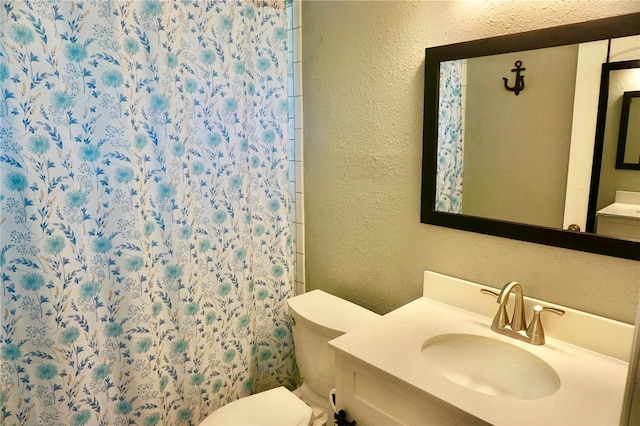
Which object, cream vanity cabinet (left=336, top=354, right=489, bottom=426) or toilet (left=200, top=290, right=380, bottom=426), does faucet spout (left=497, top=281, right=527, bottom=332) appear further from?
toilet (left=200, top=290, right=380, bottom=426)

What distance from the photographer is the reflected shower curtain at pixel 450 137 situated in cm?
136

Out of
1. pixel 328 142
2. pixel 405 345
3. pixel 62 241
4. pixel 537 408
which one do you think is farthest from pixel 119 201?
pixel 537 408

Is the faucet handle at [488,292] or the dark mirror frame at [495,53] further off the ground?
the dark mirror frame at [495,53]

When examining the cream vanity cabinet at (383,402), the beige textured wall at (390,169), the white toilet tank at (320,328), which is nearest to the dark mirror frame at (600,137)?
the beige textured wall at (390,169)

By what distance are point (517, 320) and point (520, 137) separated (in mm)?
557

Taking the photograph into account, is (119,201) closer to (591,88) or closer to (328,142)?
(328,142)

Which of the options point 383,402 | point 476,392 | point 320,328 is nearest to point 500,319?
point 476,392

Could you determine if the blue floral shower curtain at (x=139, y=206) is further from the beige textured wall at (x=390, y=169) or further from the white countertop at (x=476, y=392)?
the white countertop at (x=476, y=392)

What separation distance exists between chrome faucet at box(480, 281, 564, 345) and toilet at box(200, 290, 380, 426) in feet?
1.65

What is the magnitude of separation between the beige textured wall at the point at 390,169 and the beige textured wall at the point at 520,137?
94 mm

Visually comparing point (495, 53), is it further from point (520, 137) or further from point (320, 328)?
point (320, 328)

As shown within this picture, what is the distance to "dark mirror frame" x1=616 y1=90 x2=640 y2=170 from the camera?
1.01 m

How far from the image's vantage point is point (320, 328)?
1.57m

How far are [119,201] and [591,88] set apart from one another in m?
1.55
